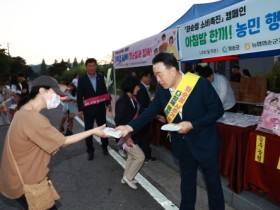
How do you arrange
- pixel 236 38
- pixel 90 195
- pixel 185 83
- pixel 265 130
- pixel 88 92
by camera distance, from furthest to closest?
1. pixel 88 92
2. pixel 90 195
3. pixel 236 38
4. pixel 265 130
5. pixel 185 83

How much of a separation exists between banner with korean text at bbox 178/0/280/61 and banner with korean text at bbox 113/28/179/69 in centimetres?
41

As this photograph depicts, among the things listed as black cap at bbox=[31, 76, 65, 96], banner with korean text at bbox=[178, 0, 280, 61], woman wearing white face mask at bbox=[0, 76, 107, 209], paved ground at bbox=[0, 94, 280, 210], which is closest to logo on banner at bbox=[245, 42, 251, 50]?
banner with korean text at bbox=[178, 0, 280, 61]

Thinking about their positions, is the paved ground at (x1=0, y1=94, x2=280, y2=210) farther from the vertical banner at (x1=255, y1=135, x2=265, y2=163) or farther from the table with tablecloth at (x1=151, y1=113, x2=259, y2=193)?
the vertical banner at (x1=255, y1=135, x2=265, y2=163)

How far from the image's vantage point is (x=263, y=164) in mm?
3641

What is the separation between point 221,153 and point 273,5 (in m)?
2.10

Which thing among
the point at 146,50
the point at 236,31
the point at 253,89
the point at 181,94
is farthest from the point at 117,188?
the point at 253,89

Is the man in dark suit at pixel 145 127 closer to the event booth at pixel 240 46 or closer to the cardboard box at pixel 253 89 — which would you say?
the event booth at pixel 240 46

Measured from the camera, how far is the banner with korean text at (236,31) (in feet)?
11.4

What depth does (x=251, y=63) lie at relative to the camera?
1717 centimetres

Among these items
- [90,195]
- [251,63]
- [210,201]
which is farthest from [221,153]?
[251,63]

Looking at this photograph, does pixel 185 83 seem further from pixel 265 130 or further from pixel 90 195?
pixel 90 195

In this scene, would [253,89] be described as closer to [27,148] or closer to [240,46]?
[240,46]

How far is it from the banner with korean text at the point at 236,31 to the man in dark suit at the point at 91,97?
6.63 ft

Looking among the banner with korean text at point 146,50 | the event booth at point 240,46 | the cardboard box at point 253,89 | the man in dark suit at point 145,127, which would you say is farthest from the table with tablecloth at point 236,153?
the cardboard box at point 253,89
